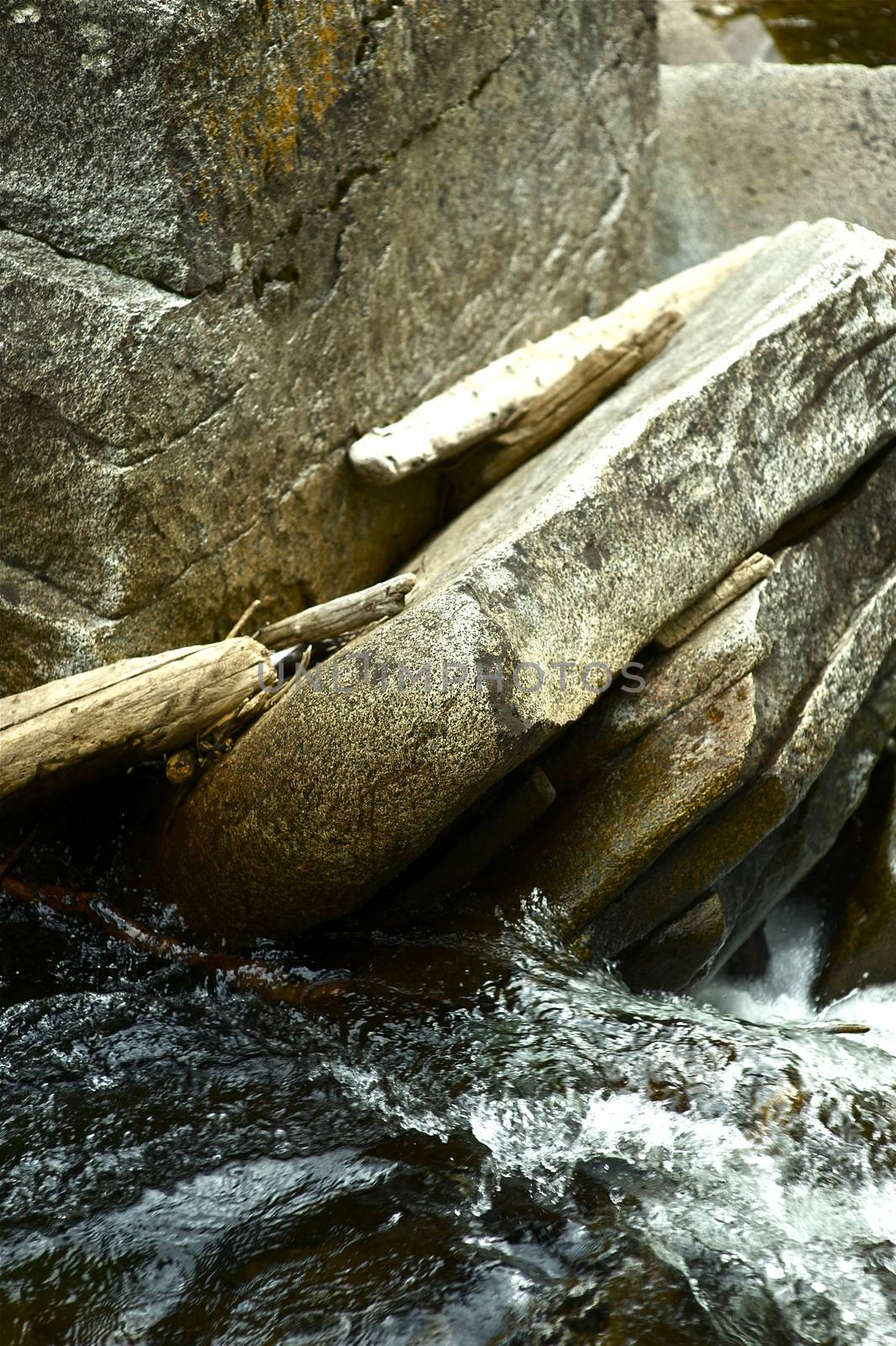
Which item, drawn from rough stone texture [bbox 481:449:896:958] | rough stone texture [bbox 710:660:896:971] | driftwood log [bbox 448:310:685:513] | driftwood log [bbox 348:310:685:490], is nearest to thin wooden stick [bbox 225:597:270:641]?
driftwood log [bbox 348:310:685:490]

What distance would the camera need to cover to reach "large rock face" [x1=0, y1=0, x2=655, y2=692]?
2779mm

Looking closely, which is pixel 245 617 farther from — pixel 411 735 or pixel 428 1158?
pixel 428 1158

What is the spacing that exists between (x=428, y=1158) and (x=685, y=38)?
596cm

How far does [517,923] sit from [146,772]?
42.5 inches

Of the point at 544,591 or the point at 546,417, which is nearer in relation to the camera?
the point at 544,591

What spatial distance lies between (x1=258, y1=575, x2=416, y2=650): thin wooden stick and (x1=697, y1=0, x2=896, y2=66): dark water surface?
13.2 ft

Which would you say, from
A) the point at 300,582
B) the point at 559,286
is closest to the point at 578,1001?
the point at 300,582

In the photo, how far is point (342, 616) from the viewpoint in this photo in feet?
10.1

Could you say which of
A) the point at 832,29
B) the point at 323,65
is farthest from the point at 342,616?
the point at 832,29

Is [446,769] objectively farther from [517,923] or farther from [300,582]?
[300,582]

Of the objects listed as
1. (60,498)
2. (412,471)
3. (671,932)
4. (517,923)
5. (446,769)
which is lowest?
(671,932)

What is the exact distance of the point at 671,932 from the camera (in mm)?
3197

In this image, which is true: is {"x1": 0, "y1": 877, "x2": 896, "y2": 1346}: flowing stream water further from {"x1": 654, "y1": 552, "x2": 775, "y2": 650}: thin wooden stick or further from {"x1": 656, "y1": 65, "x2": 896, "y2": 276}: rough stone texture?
{"x1": 656, "y1": 65, "x2": 896, "y2": 276}: rough stone texture

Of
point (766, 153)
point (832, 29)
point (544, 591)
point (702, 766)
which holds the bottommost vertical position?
point (702, 766)
